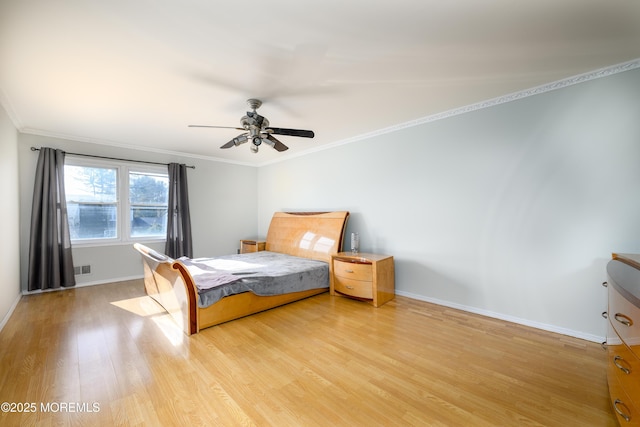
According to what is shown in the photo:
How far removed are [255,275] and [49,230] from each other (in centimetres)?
344

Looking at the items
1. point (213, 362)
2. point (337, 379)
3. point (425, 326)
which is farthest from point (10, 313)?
point (425, 326)

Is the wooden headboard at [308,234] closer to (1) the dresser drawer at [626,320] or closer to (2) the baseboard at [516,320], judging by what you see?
(2) the baseboard at [516,320]

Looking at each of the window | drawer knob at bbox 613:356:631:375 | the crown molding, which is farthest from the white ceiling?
drawer knob at bbox 613:356:631:375

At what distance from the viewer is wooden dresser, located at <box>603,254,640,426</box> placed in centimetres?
117

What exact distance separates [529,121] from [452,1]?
186 centimetres

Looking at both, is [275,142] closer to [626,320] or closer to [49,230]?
[626,320]

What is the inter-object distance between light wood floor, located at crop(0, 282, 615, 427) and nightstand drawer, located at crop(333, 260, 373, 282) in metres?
0.57

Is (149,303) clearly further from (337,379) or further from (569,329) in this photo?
(569,329)

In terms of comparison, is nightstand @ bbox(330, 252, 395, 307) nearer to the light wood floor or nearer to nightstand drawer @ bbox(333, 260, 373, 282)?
nightstand drawer @ bbox(333, 260, 373, 282)

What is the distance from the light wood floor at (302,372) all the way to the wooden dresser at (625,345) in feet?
1.09

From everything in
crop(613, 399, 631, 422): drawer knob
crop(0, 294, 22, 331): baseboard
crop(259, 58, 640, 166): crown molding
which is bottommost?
crop(0, 294, 22, 331): baseboard

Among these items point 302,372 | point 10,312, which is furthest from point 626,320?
point 10,312

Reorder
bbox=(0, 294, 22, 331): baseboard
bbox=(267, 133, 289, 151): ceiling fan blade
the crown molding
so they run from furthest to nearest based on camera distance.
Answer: bbox=(267, 133, 289, 151): ceiling fan blade < bbox=(0, 294, 22, 331): baseboard < the crown molding

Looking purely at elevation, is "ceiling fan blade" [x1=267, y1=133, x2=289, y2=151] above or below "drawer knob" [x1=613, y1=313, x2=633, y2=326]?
above
